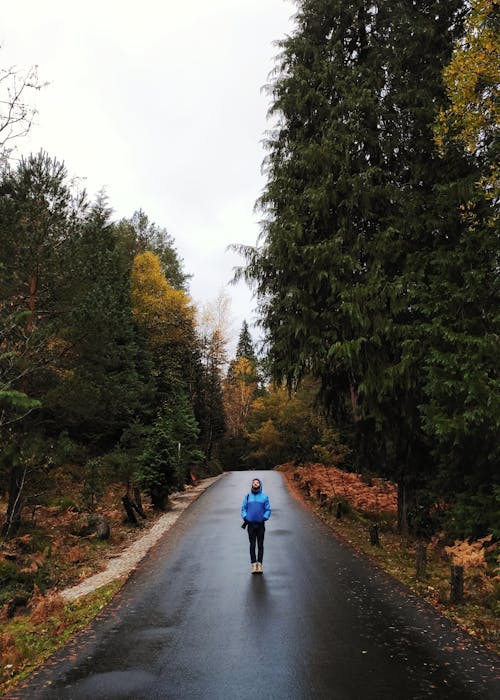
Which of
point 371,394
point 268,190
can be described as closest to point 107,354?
point 268,190

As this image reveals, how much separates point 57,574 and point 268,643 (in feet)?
21.8

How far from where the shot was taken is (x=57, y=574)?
35.5 ft

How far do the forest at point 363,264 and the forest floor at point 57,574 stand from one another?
932 millimetres

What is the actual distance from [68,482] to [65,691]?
62.9 feet

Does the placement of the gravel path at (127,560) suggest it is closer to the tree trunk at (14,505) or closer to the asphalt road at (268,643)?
the asphalt road at (268,643)

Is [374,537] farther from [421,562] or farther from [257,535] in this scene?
[257,535]

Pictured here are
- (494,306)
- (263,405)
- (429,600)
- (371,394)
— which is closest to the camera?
(429,600)

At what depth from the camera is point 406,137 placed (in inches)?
511

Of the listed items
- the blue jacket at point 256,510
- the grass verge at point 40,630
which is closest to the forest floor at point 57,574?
the grass verge at point 40,630

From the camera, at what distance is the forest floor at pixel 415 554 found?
7.15 metres

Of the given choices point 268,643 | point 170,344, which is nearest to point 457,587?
point 268,643

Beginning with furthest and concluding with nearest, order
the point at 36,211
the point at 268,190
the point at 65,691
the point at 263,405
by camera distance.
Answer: the point at 263,405, the point at 36,211, the point at 268,190, the point at 65,691

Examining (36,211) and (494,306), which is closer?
(494,306)

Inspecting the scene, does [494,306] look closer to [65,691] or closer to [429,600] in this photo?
[429,600]
